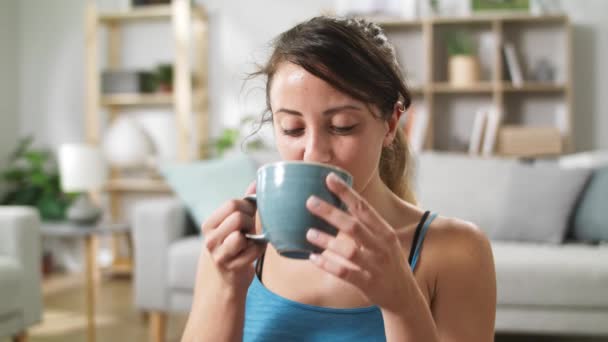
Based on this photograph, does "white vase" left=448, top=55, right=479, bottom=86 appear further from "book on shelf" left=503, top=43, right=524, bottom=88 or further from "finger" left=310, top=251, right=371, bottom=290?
"finger" left=310, top=251, right=371, bottom=290

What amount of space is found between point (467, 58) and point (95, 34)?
96.8 inches

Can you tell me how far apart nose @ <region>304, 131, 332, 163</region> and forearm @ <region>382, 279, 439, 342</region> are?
19cm

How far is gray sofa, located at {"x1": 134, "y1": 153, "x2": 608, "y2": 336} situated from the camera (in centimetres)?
230

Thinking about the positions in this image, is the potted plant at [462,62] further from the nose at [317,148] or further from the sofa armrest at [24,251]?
the nose at [317,148]

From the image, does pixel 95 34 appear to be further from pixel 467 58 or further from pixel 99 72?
pixel 467 58

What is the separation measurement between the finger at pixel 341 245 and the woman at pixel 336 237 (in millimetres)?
35

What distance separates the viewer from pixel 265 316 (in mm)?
848

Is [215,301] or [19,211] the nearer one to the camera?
[215,301]

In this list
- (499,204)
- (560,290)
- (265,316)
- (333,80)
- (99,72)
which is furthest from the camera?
(99,72)

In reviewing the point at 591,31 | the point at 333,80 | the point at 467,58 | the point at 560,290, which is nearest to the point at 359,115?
the point at 333,80

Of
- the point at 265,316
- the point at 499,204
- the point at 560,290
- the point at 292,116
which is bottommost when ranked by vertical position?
the point at 560,290

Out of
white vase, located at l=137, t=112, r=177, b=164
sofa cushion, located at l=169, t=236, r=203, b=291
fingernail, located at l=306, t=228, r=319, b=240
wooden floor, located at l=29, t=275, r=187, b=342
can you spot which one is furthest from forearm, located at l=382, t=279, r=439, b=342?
white vase, located at l=137, t=112, r=177, b=164

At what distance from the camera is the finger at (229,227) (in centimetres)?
64

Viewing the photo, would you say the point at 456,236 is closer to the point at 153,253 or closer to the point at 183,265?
the point at 183,265
